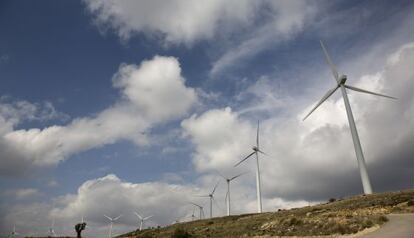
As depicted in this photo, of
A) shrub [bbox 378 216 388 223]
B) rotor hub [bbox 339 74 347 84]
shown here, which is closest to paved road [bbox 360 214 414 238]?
shrub [bbox 378 216 388 223]

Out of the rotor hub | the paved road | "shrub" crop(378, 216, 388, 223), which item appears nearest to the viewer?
the paved road

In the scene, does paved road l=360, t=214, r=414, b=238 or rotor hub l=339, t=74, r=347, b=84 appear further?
rotor hub l=339, t=74, r=347, b=84

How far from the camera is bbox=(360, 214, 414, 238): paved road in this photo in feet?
129

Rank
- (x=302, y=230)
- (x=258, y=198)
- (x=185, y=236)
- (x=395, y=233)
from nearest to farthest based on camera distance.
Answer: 1. (x=395, y=233)
2. (x=302, y=230)
3. (x=185, y=236)
4. (x=258, y=198)

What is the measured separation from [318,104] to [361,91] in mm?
11454

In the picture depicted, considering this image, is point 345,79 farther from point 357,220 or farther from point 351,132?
point 357,220

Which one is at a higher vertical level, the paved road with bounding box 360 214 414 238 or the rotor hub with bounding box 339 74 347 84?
the rotor hub with bounding box 339 74 347 84

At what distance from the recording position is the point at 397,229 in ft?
137

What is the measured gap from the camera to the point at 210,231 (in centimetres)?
8244

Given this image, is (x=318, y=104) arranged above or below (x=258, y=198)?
above

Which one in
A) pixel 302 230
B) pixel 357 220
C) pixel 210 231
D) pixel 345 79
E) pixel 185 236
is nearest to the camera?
pixel 357 220

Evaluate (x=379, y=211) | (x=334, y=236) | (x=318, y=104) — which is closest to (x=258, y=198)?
(x=318, y=104)

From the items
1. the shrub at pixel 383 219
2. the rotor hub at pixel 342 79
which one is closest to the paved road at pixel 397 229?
the shrub at pixel 383 219

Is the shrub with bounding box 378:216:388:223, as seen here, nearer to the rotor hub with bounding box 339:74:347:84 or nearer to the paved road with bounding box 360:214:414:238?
the paved road with bounding box 360:214:414:238
